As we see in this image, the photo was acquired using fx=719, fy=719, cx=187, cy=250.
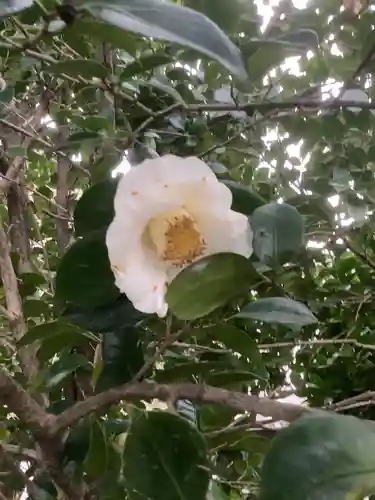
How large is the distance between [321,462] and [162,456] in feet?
0.34

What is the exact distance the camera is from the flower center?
40 cm

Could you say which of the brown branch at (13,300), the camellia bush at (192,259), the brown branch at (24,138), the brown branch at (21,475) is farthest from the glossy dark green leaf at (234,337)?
the brown branch at (24,138)

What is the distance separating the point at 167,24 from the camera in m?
0.26

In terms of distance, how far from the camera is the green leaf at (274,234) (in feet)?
1.28

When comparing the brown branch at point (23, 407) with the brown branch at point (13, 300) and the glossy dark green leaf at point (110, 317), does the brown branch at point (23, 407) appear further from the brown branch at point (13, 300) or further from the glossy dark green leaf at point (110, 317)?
the brown branch at point (13, 300)

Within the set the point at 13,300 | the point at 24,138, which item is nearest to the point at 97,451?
the point at 13,300

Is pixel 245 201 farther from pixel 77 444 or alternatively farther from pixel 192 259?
pixel 77 444

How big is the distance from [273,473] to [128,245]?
0.15 metres

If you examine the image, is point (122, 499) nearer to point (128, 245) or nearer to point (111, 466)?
point (111, 466)

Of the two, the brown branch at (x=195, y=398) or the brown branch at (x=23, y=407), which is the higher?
the brown branch at (x=195, y=398)

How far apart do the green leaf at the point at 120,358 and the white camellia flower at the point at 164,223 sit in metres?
0.07

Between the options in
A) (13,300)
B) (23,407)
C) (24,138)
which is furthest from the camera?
(24,138)

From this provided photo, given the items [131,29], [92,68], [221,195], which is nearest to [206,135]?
[92,68]

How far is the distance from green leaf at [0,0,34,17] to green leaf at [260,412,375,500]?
19 cm
